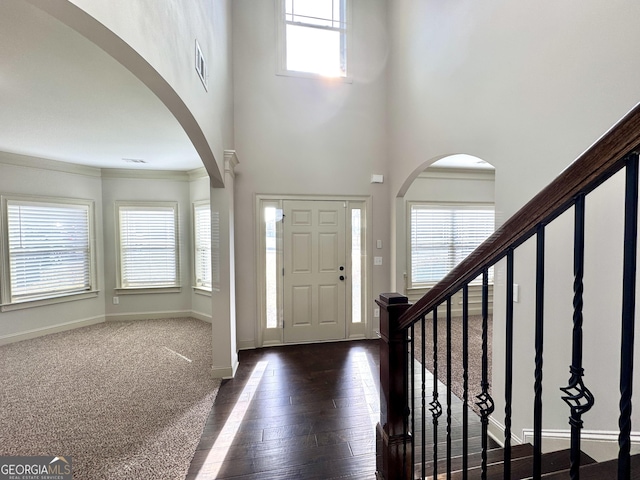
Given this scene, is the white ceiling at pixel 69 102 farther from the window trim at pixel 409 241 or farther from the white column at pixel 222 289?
the window trim at pixel 409 241

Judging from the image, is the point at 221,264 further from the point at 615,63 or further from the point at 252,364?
the point at 615,63

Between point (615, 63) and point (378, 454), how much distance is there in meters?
2.48

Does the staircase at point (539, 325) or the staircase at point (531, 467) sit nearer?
the staircase at point (539, 325)

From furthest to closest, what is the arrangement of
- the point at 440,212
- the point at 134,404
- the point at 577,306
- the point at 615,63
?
1. the point at 440,212
2. the point at 134,404
3. the point at 615,63
4. the point at 577,306

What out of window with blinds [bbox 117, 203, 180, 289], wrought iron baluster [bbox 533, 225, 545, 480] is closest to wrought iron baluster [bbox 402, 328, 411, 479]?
wrought iron baluster [bbox 533, 225, 545, 480]

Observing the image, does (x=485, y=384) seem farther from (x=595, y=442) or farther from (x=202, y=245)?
(x=202, y=245)

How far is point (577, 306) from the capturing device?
0.71 metres

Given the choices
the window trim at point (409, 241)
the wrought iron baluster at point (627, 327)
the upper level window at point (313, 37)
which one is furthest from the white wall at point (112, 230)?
the wrought iron baluster at point (627, 327)

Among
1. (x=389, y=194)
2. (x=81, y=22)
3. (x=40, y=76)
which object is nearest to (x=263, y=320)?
(x=389, y=194)

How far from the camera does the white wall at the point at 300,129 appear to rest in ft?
12.9

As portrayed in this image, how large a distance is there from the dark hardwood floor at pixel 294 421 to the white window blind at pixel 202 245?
6.54 ft

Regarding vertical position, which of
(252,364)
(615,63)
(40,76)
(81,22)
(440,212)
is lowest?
(252,364)

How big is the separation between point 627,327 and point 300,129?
3.94 m

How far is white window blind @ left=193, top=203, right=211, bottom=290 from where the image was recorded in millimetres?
5117
